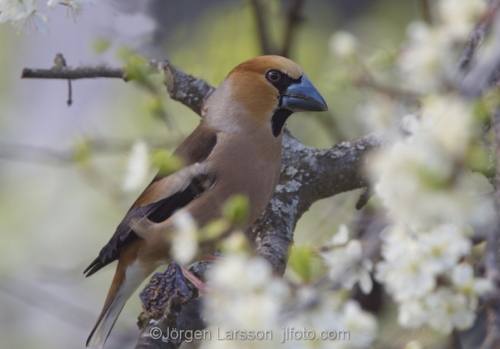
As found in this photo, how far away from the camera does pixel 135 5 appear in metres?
4.67

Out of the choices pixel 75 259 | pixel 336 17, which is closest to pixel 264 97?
pixel 75 259

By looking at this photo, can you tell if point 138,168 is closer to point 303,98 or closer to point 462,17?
point 462,17

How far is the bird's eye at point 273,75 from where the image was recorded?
3285mm

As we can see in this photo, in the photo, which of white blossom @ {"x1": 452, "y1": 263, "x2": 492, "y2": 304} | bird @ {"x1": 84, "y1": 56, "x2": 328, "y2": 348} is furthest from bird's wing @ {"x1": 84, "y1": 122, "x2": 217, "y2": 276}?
white blossom @ {"x1": 452, "y1": 263, "x2": 492, "y2": 304}

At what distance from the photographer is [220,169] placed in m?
3.05

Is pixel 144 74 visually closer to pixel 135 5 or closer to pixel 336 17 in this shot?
pixel 135 5

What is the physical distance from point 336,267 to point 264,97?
181cm

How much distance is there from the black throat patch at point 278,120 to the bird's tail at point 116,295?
1007mm

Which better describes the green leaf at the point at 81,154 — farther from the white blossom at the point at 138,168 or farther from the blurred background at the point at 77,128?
the blurred background at the point at 77,128

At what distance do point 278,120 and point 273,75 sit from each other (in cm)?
25

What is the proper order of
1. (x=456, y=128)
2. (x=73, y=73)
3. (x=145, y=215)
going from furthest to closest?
(x=73, y=73), (x=145, y=215), (x=456, y=128)

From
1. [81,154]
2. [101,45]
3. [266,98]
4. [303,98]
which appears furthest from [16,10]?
[303,98]

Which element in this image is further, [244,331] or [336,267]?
[336,267]

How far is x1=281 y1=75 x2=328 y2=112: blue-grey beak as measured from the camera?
320 cm
